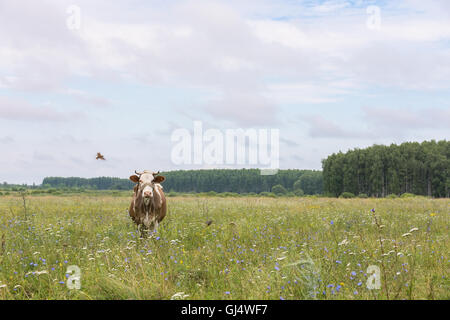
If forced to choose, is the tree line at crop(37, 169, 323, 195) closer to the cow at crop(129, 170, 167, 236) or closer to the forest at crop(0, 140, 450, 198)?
the forest at crop(0, 140, 450, 198)

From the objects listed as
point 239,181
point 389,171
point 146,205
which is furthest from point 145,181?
point 239,181

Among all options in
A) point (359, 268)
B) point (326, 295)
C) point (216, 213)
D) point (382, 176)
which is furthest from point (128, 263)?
point (382, 176)

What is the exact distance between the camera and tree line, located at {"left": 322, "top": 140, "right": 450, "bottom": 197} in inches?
2393

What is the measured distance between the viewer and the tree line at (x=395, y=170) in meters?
60.8

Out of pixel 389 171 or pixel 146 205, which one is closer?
pixel 146 205

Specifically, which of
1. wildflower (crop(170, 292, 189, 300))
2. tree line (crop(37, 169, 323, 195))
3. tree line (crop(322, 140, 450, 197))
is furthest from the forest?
wildflower (crop(170, 292, 189, 300))

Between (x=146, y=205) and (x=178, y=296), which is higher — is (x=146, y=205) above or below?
above

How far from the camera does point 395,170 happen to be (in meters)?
63.4

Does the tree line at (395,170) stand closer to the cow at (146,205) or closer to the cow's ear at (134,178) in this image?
the cow at (146,205)

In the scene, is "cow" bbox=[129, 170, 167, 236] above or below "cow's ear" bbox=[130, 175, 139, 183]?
below

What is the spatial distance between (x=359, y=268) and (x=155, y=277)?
324 cm

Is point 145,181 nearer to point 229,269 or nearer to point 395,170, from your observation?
point 229,269

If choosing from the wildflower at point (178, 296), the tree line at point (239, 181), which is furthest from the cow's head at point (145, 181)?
the tree line at point (239, 181)
